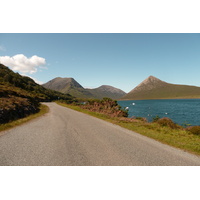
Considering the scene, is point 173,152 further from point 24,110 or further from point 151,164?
point 24,110

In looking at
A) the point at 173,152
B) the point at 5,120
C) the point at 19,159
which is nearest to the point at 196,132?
the point at 173,152

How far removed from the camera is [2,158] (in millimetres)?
5445

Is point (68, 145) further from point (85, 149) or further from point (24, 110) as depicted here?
point (24, 110)

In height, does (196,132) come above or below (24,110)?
below

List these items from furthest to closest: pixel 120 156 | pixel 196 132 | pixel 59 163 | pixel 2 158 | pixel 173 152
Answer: pixel 196 132, pixel 173 152, pixel 120 156, pixel 2 158, pixel 59 163

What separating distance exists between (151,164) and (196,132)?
9.78 meters

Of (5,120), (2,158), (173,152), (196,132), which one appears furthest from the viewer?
(5,120)

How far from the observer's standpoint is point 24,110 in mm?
18641

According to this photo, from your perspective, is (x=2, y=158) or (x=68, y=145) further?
(x=68, y=145)

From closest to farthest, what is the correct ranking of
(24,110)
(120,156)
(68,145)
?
(120,156) → (68,145) → (24,110)

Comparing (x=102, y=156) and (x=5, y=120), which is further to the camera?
(x=5, y=120)

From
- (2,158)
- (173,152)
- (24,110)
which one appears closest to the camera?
(2,158)
